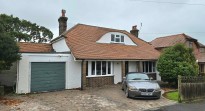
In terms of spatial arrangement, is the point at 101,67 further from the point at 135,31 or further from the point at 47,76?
the point at 135,31

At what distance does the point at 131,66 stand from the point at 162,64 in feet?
13.7

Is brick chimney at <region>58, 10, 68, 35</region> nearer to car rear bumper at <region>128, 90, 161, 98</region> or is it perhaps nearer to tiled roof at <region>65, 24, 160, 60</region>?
tiled roof at <region>65, 24, 160, 60</region>

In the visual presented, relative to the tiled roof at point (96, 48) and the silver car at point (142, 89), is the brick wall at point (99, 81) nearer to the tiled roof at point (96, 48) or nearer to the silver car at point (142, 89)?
the tiled roof at point (96, 48)

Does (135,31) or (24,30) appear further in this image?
(24,30)

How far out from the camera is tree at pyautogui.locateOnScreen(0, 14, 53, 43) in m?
40.0

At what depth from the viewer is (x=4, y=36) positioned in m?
14.4

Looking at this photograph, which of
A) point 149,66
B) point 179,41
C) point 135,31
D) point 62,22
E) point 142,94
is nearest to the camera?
point 142,94

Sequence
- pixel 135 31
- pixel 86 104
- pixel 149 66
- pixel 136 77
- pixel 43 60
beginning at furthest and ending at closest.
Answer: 1. pixel 135 31
2. pixel 149 66
3. pixel 43 60
4. pixel 136 77
5. pixel 86 104

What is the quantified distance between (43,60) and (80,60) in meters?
2.95

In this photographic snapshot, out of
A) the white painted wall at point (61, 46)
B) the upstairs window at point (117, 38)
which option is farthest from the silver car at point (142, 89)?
the upstairs window at point (117, 38)

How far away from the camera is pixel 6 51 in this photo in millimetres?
14250

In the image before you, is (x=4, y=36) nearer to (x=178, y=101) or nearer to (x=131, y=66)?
(x=178, y=101)

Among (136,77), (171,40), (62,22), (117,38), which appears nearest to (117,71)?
(117,38)

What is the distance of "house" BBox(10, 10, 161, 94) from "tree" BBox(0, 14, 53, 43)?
17646 millimetres
